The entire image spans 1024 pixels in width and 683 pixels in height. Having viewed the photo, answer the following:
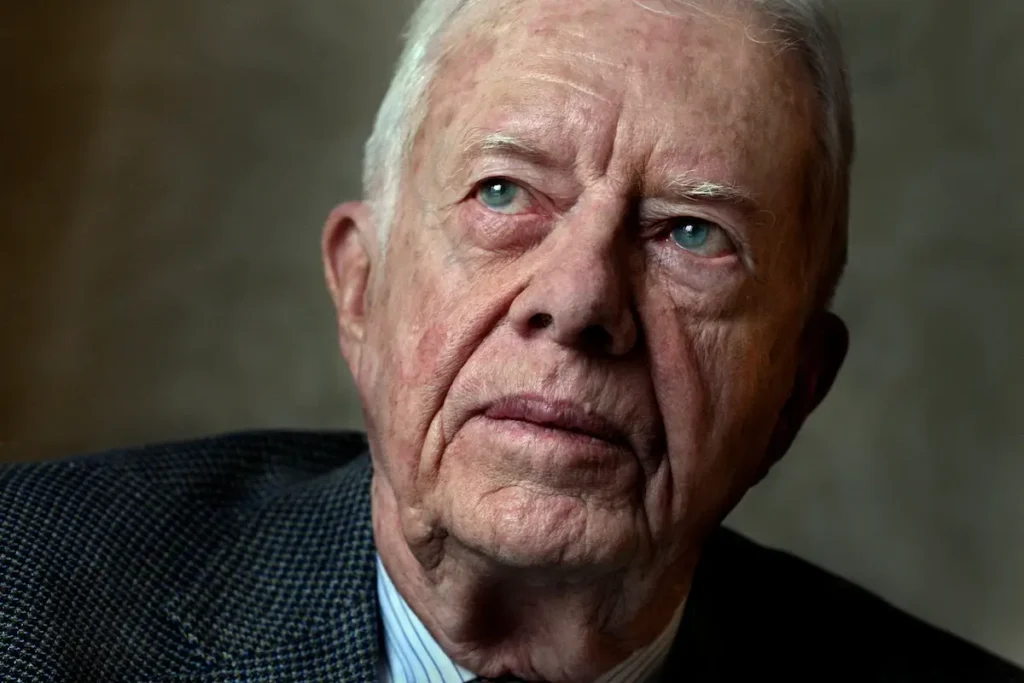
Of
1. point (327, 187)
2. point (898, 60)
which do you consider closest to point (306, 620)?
point (327, 187)

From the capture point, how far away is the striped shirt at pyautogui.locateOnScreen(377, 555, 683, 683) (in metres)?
1.55

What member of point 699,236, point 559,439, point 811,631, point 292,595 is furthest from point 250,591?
point 811,631

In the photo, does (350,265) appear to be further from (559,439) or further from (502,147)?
(559,439)

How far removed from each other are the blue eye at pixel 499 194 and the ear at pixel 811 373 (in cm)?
42

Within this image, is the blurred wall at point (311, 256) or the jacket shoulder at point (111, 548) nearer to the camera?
the jacket shoulder at point (111, 548)

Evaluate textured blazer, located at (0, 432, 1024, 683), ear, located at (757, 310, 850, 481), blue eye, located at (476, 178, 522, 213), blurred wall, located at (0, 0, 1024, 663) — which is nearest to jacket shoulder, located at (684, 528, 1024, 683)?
textured blazer, located at (0, 432, 1024, 683)

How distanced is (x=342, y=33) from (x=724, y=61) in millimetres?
977

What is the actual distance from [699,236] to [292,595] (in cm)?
64

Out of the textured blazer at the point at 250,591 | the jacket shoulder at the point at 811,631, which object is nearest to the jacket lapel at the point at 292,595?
the textured blazer at the point at 250,591

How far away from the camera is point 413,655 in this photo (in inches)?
61.6

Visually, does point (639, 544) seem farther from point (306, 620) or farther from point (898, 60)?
point (898, 60)

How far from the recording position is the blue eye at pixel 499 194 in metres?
1.42

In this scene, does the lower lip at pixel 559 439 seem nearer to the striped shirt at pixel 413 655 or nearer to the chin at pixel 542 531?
the chin at pixel 542 531

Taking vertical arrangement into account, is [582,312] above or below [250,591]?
above
